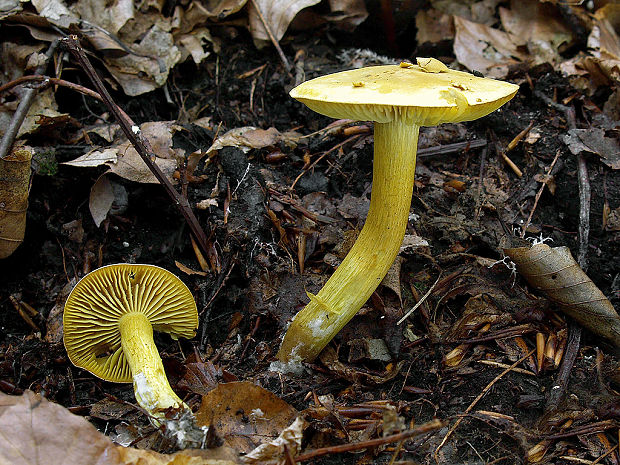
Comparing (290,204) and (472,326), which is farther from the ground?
(290,204)

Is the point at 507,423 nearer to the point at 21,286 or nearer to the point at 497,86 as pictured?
the point at 497,86

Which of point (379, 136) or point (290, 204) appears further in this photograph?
point (290, 204)

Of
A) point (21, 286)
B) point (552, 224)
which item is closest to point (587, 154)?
point (552, 224)

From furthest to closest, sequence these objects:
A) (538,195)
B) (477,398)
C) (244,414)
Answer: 1. (538,195)
2. (477,398)
3. (244,414)

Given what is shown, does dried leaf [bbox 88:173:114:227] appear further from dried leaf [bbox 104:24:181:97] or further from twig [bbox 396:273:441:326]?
twig [bbox 396:273:441:326]

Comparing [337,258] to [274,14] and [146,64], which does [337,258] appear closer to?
[146,64]

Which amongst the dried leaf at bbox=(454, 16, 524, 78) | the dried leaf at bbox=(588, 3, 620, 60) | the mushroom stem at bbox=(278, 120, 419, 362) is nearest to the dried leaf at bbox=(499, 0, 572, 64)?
the dried leaf at bbox=(454, 16, 524, 78)

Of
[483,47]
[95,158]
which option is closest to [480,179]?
[483,47]

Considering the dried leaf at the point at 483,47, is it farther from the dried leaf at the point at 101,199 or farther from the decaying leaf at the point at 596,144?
the dried leaf at the point at 101,199
